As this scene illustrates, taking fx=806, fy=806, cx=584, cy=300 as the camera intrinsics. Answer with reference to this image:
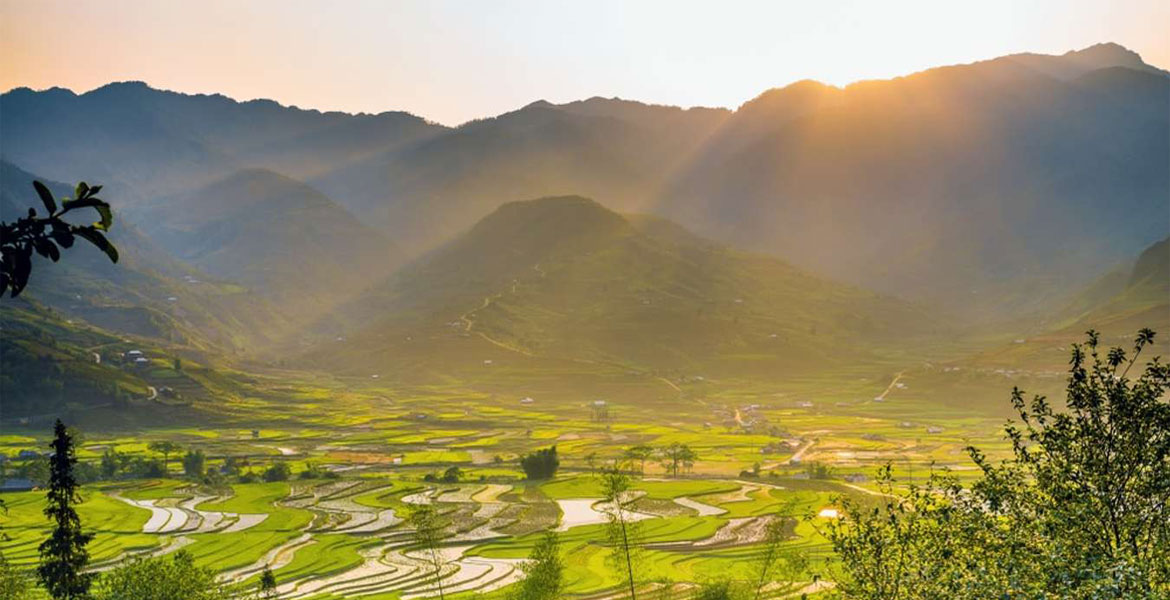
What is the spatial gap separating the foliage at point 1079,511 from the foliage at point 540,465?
154m

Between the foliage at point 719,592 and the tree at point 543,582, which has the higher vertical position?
the tree at point 543,582

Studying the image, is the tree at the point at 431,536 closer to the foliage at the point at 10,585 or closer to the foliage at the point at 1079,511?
the foliage at the point at 10,585

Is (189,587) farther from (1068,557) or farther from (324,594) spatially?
(1068,557)

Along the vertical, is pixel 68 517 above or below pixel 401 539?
above

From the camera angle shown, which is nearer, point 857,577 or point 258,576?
point 857,577

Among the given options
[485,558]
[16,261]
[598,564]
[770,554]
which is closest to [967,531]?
[16,261]

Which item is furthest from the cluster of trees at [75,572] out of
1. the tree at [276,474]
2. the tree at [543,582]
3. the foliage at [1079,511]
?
the tree at [276,474]

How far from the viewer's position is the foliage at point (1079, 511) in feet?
97.7

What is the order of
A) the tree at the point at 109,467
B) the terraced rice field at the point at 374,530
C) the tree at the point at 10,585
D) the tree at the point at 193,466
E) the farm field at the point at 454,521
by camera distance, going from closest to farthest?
the tree at the point at 10,585 < the farm field at the point at 454,521 < the terraced rice field at the point at 374,530 < the tree at the point at 109,467 < the tree at the point at 193,466

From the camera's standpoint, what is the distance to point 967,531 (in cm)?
3797

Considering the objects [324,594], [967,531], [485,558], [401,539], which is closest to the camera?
[967,531]

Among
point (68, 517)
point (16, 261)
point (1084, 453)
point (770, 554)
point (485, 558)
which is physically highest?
point (16, 261)

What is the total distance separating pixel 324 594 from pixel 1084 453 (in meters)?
98.4

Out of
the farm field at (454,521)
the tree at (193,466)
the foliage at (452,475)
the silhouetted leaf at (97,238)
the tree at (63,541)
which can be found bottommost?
the farm field at (454,521)
